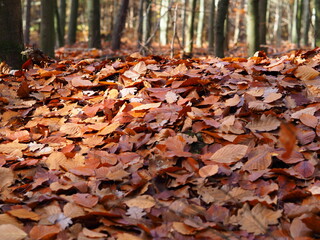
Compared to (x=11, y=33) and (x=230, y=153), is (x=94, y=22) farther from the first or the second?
(x=230, y=153)

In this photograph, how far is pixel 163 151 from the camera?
247 centimetres

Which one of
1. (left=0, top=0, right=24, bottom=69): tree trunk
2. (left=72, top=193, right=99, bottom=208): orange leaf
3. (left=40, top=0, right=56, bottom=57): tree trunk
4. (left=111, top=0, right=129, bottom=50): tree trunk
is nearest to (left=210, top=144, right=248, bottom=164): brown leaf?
(left=72, top=193, right=99, bottom=208): orange leaf

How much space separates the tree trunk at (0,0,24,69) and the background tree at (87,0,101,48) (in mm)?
6662

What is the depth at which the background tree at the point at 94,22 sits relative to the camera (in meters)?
10.9

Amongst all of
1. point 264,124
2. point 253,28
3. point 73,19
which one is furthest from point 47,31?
point 73,19

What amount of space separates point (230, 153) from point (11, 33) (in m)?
2.95

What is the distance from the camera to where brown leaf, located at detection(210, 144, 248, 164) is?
2373mm

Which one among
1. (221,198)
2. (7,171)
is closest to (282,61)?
(221,198)

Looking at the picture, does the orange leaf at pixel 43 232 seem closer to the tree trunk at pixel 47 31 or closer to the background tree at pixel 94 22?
the tree trunk at pixel 47 31

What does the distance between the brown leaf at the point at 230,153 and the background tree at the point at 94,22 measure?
8.93 metres

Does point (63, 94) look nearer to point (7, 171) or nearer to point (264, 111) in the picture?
point (7, 171)

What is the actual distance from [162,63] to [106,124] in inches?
50.6

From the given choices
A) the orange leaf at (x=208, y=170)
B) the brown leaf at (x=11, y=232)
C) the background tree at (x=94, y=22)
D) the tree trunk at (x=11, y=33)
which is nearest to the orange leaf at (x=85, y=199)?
the brown leaf at (x=11, y=232)

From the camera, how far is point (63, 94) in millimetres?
3420
